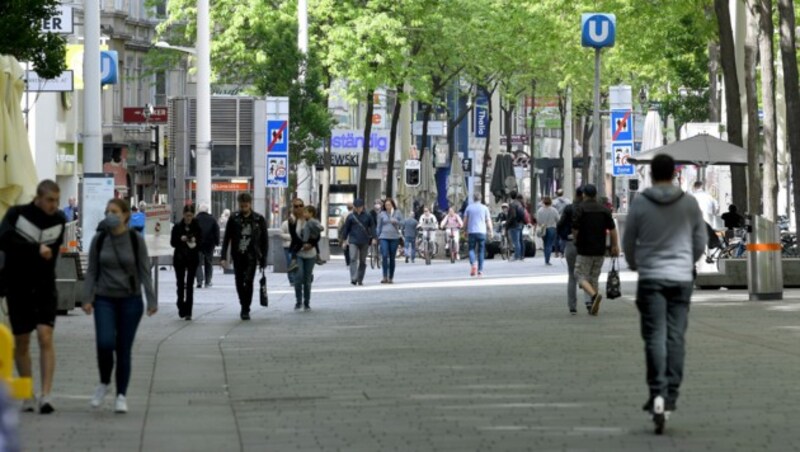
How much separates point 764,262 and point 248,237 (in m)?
7.57

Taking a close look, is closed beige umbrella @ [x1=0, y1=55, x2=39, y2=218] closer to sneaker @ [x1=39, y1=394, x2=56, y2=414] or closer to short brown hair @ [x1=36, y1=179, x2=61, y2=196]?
short brown hair @ [x1=36, y1=179, x2=61, y2=196]

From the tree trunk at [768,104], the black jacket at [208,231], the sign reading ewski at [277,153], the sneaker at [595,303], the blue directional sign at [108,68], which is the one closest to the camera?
the sneaker at [595,303]

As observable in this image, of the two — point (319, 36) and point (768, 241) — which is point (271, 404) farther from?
point (319, 36)

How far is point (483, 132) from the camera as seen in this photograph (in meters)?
117

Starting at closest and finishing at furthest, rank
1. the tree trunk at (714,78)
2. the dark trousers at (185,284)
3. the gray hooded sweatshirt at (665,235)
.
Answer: the gray hooded sweatshirt at (665,235) < the dark trousers at (185,284) < the tree trunk at (714,78)

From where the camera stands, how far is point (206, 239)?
131ft

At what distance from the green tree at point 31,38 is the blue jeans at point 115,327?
28.1ft

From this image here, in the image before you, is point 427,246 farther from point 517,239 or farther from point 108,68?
point 108,68

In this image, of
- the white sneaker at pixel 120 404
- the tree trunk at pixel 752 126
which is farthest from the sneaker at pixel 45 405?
the tree trunk at pixel 752 126

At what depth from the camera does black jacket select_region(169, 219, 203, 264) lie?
29438 mm

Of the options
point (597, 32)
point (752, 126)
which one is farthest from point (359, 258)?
point (752, 126)

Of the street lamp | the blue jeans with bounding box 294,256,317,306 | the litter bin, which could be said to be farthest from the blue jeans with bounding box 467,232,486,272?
the blue jeans with bounding box 294,256,317,306

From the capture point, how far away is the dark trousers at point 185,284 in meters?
28.1

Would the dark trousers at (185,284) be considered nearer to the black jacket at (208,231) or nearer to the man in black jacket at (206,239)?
the man in black jacket at (206,239)
